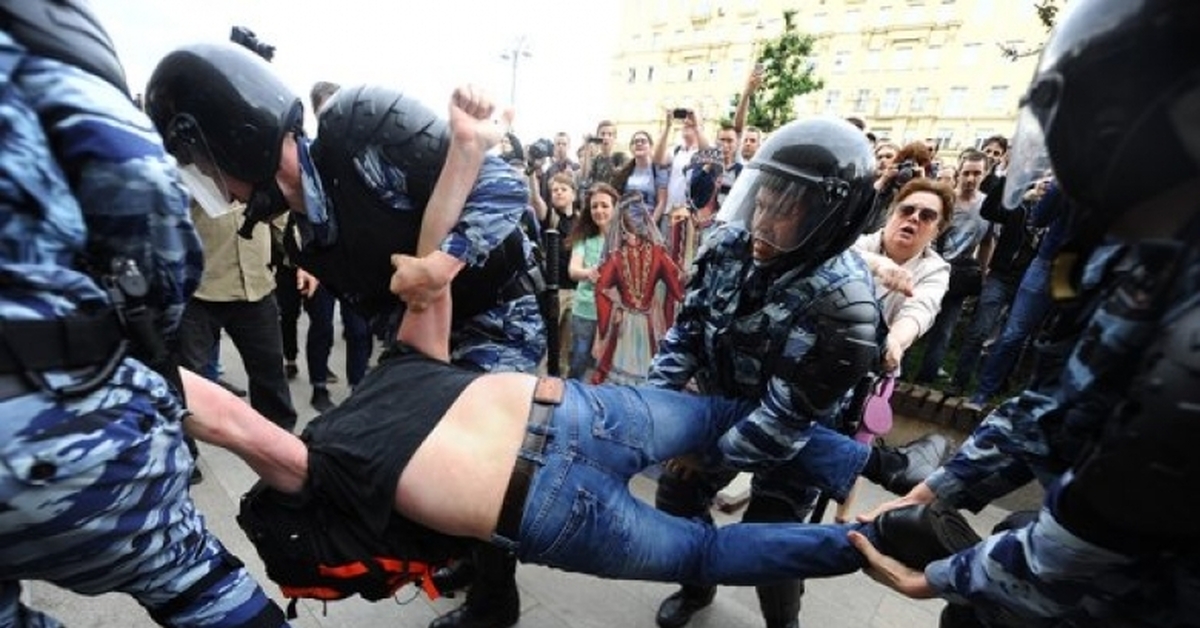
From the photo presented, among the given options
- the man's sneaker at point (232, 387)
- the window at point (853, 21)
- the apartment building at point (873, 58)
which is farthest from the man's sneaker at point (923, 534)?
the window at point (853, 21)

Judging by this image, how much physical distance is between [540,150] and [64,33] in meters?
7.48

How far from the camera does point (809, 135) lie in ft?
5.56

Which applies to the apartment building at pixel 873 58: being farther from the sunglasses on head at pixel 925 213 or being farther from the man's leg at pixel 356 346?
the man's leg at pixel 356 346

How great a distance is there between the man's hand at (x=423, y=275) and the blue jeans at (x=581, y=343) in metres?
2.54

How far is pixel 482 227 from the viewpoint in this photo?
5.39ft

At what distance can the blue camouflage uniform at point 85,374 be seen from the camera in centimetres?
81

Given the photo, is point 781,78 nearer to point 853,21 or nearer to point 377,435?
point 377,435

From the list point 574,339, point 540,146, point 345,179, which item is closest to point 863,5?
point 540,146

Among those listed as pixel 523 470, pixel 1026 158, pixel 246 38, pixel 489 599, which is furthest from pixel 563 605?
pixel 246 38

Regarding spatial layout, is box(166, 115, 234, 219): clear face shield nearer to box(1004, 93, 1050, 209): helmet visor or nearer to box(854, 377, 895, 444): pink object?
box(1004, 93, 1050, 209): helmet visor

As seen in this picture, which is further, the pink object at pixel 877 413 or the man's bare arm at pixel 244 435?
the pink object at pixel 877 413

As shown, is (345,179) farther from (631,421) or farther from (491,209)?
(631,421)

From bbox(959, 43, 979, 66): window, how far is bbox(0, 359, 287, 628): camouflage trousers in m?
37.3

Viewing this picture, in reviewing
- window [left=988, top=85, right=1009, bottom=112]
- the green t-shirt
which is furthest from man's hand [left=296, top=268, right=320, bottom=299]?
window [left=988, top=85, right=1009, bottom=112]
